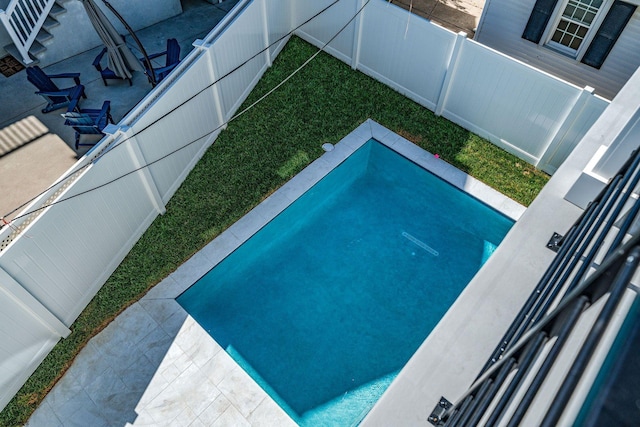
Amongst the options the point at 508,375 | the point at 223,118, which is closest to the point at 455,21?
the point at 223,118

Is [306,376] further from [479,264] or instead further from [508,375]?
[508,375]

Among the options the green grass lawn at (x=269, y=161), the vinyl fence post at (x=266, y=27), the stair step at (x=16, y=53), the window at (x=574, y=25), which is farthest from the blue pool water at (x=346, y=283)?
the stair step at (x=16, y=53)

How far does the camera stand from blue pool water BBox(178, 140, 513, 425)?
7902 mm

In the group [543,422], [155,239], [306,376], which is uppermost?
[543,422]

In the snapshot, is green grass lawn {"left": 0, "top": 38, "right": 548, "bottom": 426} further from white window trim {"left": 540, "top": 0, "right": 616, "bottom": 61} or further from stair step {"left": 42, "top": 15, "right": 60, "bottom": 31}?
stair step {"left": 42, "top": 15, "right": 60, "bottom": 31}

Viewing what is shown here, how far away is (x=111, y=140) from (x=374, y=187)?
231 inches

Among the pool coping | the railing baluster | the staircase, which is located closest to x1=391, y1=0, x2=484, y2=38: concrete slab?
the pool coping

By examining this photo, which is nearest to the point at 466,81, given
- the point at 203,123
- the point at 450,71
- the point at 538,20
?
the point at 450,71

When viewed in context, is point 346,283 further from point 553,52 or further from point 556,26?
point 556,26

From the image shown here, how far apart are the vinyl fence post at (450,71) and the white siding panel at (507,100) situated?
0.11m

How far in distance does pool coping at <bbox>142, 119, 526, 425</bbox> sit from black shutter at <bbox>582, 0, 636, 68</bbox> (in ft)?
13.9

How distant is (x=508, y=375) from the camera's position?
11.0 feet

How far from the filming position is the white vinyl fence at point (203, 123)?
6.86 m

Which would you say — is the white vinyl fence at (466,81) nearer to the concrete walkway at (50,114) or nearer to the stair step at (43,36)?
the concrete walkway at (50,114)
